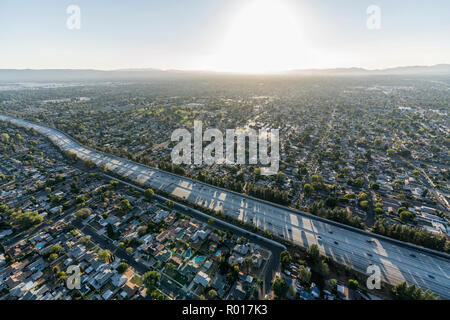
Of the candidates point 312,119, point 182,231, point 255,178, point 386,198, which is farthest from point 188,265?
point 312,119

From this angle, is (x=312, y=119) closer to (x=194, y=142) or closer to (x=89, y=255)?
(x=194, y=142)

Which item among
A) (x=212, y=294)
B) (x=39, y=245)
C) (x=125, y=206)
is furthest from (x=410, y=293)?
(x=39, y=245)

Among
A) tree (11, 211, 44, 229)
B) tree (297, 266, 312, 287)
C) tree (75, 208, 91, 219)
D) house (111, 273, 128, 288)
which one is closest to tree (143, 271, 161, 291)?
house (111, 273, 128, 288)

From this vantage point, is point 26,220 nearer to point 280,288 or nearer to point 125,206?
point 125,206

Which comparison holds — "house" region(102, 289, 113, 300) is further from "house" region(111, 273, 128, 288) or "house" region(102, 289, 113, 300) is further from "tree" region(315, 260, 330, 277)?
Answer: "tree" region(315, 260, 330, 277)

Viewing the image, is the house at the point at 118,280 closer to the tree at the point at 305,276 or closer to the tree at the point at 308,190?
the tree at the point at 305,276

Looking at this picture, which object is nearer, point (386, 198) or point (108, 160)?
point (386, 198)

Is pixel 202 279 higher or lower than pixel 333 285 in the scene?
higher
